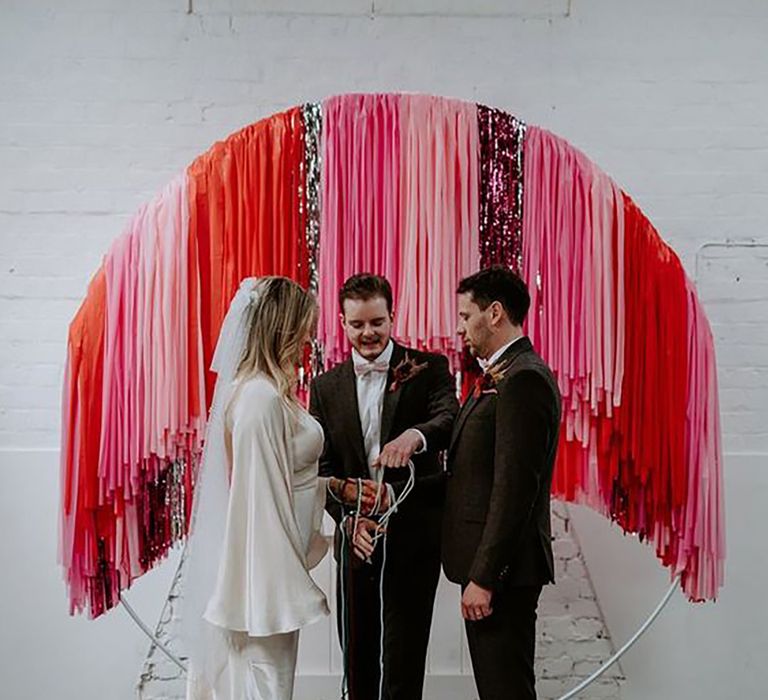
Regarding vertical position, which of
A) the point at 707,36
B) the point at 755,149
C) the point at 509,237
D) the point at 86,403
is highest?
the point at 707,36

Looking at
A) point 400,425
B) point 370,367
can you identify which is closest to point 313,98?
point 370,367

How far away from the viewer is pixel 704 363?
115 inches

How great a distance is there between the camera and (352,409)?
2.59 m

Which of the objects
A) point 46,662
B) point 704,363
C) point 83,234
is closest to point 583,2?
point 704,363

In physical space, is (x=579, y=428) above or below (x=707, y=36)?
below

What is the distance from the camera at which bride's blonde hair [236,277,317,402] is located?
7.39 feet

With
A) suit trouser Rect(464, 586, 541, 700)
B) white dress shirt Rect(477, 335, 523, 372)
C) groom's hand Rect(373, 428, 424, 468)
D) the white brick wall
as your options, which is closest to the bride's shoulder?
groom's hand Rect(373, 428, 424, 468)

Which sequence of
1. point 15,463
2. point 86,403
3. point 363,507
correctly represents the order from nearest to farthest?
point 363,507 → point 86,403 → point 15,463

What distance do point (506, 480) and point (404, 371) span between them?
1.80 feet

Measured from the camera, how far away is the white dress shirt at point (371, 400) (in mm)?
2592

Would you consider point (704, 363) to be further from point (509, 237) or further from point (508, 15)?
point (508, 15)

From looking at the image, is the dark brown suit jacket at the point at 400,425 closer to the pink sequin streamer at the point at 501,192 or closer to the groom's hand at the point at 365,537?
the groom's hand at the point at 365,537

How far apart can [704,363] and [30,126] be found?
2.17m

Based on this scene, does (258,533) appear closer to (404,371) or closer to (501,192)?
(404,371)
